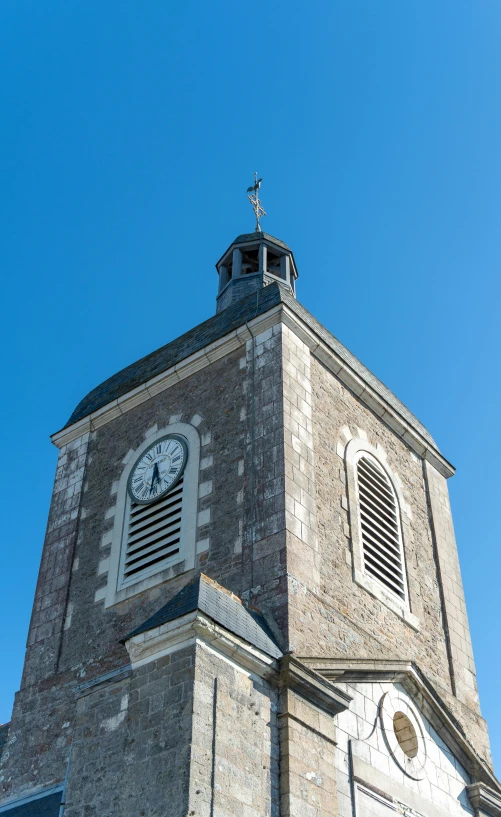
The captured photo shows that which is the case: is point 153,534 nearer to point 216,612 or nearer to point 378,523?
point 378,523

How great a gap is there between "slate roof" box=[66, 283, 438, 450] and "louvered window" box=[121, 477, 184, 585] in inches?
92.9

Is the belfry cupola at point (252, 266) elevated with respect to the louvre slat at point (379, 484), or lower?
elevated

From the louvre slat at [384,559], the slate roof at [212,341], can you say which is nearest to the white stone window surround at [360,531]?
the louvre slat at [384,559]

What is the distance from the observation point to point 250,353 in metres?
14.8

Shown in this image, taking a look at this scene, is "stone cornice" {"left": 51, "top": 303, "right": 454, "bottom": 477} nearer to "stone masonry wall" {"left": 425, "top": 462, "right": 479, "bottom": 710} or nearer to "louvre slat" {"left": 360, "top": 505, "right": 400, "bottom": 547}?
"stone masonry wall" {"left": 425, "top": 462, "right": 479, "bottom": 710}

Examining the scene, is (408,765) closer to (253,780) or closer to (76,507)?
(253,780)

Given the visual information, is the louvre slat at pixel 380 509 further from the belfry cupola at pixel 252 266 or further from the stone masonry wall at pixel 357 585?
the belfry cupola at pixel 252 266

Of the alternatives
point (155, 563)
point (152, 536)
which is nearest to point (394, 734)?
point (155, 563)

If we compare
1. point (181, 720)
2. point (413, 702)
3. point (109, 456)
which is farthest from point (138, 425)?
point (181, 720)

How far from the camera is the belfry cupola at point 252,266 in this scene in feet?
59.9

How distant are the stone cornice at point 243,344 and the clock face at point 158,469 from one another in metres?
1.06

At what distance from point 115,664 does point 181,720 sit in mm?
3893

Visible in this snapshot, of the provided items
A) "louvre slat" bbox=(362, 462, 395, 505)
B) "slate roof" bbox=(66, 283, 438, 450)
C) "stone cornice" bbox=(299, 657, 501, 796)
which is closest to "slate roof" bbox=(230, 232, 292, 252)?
"slate roof" bbox=(66, 283, 438, 450)

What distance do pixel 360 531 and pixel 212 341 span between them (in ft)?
11.5
